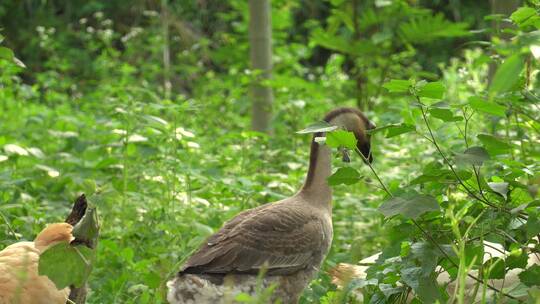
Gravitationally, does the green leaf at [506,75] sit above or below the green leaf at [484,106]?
above

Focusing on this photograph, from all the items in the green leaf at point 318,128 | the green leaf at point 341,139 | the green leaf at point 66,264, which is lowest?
the green leaf at point 66,264

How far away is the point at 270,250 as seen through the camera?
15.3 ft

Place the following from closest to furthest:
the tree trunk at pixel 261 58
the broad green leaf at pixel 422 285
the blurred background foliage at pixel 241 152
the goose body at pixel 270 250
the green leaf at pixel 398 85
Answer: the green leaf at pixel 398 85 → the broad green leaf at pixel 422 285 → the blurred background foliage at pixel 241 152 → the goose body at pixel 270 250 → the tree trunk at pixel 261 58

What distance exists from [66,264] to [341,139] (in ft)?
3.57

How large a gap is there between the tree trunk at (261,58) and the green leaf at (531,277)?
14.3 ft

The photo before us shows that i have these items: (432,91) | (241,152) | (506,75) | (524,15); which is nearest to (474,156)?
(432,91)

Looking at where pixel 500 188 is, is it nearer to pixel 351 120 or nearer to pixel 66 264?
pixel 66 264

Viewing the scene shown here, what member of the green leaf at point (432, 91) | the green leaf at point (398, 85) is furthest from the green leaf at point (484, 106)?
the green leaf at point (398, 85)

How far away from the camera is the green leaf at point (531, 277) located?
365 cm

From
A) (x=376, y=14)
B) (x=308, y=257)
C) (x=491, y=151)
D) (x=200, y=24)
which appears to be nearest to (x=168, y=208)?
(x=308, y=257)

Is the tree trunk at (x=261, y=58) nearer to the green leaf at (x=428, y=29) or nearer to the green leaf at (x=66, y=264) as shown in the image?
the green leaf at (x=428, y=29)

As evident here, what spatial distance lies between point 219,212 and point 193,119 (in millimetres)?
1336

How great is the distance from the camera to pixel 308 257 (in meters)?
4.80

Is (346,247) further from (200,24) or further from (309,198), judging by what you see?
(200,24)
